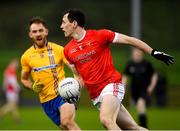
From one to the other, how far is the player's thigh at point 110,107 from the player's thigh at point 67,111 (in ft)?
4.56

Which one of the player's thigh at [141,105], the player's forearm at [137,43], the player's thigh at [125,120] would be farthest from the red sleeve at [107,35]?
the player's thigh at [141,105]

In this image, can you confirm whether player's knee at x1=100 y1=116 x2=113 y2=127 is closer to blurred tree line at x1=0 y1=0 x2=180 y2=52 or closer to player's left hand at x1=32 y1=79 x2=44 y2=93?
player's left hand at x1=32 y1=79 x2=44 y2=93

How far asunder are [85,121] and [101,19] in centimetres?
2212

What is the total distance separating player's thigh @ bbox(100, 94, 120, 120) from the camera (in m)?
11.8

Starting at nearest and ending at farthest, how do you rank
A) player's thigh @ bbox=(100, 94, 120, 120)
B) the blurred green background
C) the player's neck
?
player's thigh @ bbox=(100, 94, 120, 120), the player's neck, the blurred green background

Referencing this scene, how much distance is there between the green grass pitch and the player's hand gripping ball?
7.82m

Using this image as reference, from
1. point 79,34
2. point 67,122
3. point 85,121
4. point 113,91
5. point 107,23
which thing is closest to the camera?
point 113,91

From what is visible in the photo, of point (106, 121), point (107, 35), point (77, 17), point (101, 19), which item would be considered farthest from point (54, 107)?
point (101, 19)

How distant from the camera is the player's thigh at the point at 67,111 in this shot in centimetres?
1329

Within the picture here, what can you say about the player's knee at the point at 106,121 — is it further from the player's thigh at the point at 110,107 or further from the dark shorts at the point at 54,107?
the dark shorts at the point at 54,107

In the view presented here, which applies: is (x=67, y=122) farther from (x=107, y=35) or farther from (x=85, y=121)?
(x=85, y=121)

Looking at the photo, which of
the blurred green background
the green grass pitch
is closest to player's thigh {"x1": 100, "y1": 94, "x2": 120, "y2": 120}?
the green grass pitch

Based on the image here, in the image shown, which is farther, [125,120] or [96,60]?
[125,120]

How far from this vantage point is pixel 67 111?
1334 centimetres
